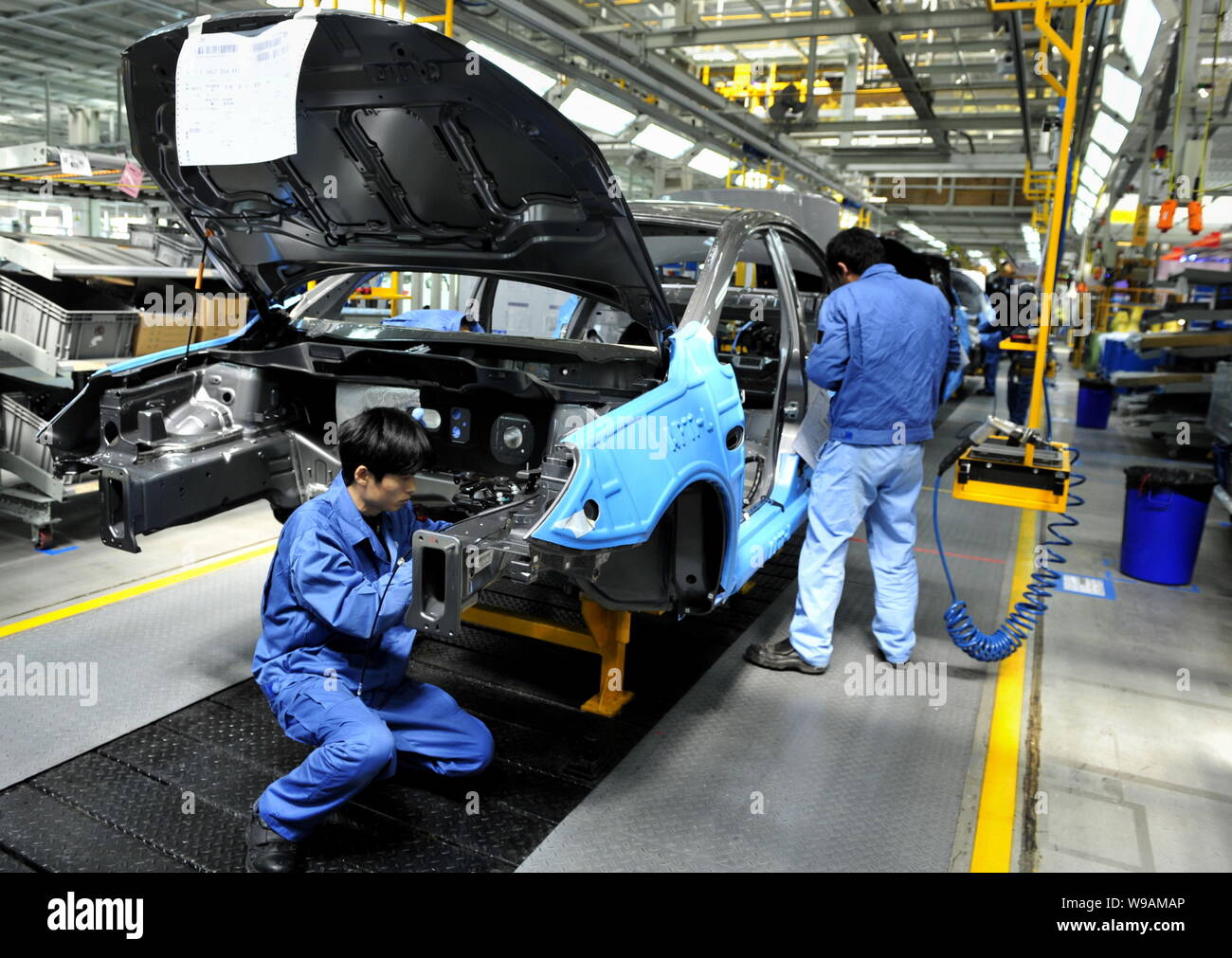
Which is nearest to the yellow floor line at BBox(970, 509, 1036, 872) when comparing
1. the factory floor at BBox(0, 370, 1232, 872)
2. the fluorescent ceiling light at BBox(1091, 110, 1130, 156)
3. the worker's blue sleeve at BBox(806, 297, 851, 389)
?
the factory floor at BBox(0, 370, 1232, 872)

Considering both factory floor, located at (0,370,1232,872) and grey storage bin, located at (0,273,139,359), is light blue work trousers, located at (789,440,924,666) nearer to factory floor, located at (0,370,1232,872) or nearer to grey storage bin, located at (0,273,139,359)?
factory floor, located at (0,370,1232,872)

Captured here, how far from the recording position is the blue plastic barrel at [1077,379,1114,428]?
10711 mm

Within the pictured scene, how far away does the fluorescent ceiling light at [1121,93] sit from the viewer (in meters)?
6.43

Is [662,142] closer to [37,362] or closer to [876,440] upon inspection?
[37,362]

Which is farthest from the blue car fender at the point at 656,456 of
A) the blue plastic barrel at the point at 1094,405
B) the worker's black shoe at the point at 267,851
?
the blue plastic barrel at the point at 1094,405

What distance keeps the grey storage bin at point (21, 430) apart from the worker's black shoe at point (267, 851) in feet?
10.6

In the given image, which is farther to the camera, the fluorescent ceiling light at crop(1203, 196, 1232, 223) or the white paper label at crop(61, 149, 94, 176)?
the fluorescent ceiling light at crop(1203, 196, 1232, 223)

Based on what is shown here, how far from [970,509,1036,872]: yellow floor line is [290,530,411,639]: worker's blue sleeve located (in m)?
1.74

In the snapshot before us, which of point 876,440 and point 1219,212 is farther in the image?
point 1219,212

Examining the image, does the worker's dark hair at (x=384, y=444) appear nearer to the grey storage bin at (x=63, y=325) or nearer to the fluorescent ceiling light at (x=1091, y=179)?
the grey storage bin at (x=63, y=325)

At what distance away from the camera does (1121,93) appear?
22.3 feet

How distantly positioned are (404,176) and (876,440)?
6.52 feet

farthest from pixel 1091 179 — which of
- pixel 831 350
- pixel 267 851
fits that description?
pixel 267 851

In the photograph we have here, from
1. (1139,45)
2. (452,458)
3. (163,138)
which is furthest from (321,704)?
(1139,45)
